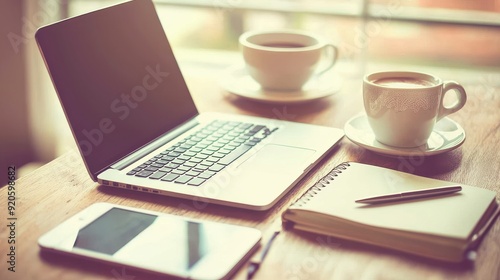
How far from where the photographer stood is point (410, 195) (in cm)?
86

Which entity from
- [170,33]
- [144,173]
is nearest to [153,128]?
[144,173]

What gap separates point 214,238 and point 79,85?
0.33m

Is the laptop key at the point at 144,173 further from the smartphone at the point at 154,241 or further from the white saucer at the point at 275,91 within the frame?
the white saucer at the point at 275,91

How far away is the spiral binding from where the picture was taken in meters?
0.86

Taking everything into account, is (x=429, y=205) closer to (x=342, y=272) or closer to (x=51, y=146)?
(x=342, y=272)

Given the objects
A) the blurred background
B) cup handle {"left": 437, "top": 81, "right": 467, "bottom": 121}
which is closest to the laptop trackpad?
cup handle {"left": 437, "top": 81, "right": 467, "bottom": 121}

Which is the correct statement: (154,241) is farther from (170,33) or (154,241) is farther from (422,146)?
(170,33)

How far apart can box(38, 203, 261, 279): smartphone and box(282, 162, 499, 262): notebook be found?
91 mm

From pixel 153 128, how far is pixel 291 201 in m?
0.30

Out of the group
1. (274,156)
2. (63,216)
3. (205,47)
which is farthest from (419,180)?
(205,47)

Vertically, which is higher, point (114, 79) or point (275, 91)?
point (114, 79)

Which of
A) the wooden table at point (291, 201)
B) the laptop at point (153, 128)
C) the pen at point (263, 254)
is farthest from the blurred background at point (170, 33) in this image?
the pen at point (263, 254)

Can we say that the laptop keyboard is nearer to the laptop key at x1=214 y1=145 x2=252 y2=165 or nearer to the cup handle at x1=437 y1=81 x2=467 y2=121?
the laptop key at x1=214 y1=145 x2=252 y2=165

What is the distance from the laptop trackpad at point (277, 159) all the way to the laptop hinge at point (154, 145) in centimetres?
15
